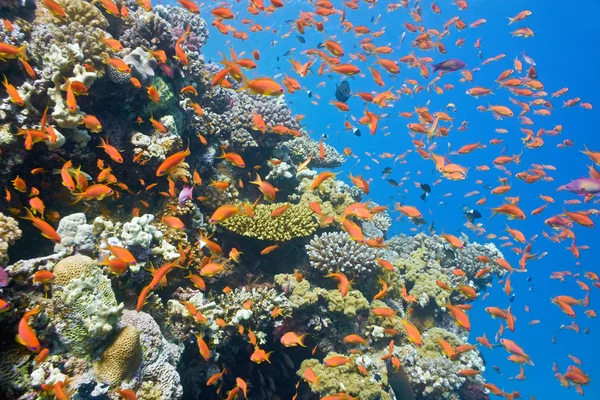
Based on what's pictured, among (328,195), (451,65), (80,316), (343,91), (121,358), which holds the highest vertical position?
(451,65)

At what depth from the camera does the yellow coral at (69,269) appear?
11.5ft

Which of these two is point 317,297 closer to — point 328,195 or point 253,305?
point 253,305

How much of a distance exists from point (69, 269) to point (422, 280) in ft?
25.4

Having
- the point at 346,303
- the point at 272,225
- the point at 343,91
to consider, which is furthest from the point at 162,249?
the point at 343,91

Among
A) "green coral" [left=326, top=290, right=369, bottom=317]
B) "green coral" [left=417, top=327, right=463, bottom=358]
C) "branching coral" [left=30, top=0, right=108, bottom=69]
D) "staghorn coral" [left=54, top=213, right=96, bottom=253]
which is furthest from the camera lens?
"green coral" [left=417, top=327, right=463, bottom=358]

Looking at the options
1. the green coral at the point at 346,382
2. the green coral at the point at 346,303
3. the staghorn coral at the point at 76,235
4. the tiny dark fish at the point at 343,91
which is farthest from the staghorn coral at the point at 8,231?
the tiny dark fish at the point at 343,91

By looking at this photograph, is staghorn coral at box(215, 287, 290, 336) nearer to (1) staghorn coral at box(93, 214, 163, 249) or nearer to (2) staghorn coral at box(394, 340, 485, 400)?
(1) staghorn coral at box(93, 214, 163, 249)

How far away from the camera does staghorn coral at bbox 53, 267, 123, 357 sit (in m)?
3.42

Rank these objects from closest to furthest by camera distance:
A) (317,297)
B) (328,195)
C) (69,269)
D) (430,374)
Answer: (69,269), (317,297), (430,374), (328,195)

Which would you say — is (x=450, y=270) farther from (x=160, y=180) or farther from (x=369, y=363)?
(x=160, y=180)

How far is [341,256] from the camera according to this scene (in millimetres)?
6668

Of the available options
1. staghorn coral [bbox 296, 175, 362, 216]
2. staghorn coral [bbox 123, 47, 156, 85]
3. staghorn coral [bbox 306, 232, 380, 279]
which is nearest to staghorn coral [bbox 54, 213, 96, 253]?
staghorn coral [bbox 123, 47, 156, 85]

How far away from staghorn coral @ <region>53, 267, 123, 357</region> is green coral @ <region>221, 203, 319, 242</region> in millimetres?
2900

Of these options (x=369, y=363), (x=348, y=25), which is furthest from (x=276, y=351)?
(x=348, y=25)
